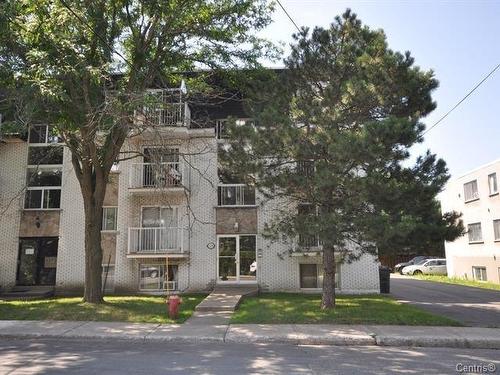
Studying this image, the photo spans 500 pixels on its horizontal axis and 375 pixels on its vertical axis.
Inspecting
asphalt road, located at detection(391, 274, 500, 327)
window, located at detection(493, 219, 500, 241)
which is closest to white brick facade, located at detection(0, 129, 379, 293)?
asphalt road, located at detection(391, 274, 500, 327)

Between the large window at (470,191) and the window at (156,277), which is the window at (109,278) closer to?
the window at (156,277)

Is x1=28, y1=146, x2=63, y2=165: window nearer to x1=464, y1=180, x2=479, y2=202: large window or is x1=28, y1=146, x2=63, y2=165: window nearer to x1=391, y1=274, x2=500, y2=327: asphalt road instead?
x1=391, y1=274, x2=500, y2=327: asphalt road

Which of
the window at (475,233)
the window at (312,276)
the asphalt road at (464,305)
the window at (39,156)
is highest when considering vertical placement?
the window at (39,156)

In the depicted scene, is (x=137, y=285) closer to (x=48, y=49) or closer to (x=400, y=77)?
(x=48, y=49)

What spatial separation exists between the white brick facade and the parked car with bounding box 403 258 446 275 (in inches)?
763

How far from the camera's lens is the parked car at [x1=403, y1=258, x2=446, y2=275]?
36062 millimetres

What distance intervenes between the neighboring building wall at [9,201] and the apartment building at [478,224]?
22415mm

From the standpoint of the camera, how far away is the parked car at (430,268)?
3606 cm

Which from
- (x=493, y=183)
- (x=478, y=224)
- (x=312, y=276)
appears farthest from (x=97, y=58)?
(x=478, y=224)

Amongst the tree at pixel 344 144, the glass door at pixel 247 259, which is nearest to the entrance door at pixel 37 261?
the glass door at pixel 247 259

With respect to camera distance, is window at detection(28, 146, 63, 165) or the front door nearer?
the front door

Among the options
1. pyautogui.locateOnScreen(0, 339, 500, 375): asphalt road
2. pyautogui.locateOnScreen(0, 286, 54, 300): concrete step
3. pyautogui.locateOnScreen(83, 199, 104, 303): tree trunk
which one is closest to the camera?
pyautogui.locateOnScreen(0, 339, 500, 375): asphalt road

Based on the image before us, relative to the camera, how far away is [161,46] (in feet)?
49.8

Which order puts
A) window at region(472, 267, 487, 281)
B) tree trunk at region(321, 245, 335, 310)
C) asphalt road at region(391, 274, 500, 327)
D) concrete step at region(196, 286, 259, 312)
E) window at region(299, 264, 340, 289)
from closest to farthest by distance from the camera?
asphalt road at region(391, 274, 500, 327), tree trunk at region(321, 245, 335, 310), concrete step at region(196, 286, 259, 312), window at region(299, 264, 340, 289), window at region(472, 267, 487, 281)
